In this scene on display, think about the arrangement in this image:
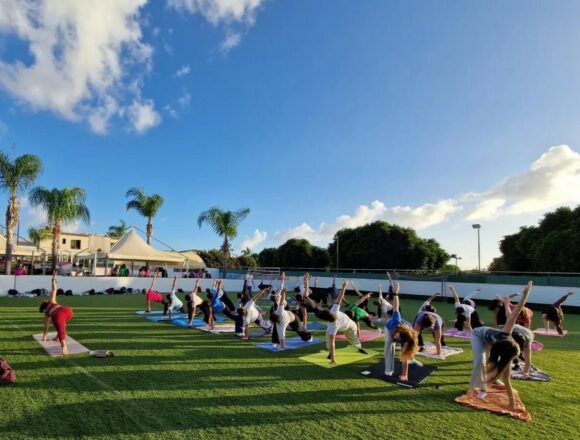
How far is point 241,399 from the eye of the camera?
17.5 ft

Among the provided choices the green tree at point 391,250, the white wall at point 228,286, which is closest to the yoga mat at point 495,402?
the white wall at point 228,286

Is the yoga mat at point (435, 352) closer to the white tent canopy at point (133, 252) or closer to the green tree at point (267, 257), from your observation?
the white tent canopy at point (133, 252)

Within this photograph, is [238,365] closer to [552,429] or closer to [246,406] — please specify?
[246,406]

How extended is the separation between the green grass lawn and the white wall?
12709mm

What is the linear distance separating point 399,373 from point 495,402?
163cm

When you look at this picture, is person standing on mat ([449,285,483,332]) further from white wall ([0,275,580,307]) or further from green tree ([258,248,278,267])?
green tree ([258,248,278,267])

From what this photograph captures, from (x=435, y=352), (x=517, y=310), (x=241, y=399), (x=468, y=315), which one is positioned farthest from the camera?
(x=468, y=315)

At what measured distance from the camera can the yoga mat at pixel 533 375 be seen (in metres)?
6.54

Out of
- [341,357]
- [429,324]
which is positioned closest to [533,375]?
[429,324]

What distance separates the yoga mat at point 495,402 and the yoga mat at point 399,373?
Result: 0.82m

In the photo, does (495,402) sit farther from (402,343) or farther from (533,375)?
(533,375)

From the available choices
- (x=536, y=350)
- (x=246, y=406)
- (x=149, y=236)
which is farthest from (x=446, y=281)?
(x=149, y=236)

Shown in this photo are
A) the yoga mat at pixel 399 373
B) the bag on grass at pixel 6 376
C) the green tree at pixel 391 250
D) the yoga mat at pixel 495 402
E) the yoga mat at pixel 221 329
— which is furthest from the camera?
the green tree at pixel 391 250

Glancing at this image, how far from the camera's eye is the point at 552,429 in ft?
15.0
